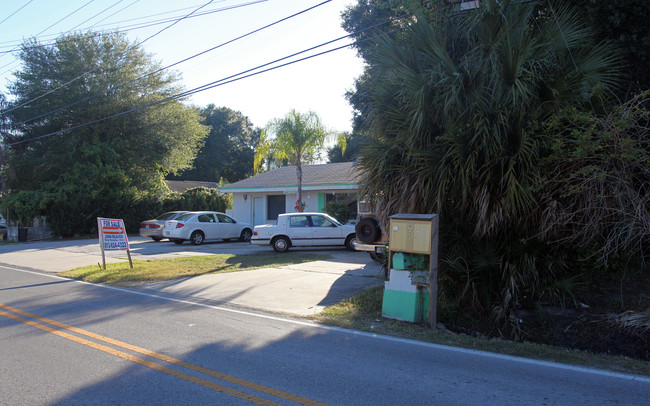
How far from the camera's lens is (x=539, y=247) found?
25.3 feet

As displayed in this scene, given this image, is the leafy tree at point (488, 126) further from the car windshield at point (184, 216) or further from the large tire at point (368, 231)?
the car windshield at point (184, 216)

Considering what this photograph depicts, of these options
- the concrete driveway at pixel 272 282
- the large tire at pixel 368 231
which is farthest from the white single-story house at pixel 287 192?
the large tire at pixel 368 231

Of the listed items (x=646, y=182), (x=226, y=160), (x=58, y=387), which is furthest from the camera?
(x=226, y=160)

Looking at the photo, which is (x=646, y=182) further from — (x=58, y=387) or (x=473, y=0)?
(x=58, y=387)

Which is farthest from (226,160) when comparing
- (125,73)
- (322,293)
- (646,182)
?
(646,182)

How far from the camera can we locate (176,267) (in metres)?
13.1

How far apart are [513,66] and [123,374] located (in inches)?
280

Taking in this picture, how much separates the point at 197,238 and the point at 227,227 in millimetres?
1632

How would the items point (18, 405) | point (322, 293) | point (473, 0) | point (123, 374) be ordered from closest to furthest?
point (18, 405)
point (123, 374)
point (473, 0)
point (322, 293)

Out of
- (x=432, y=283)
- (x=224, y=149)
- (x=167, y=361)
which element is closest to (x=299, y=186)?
(x=432, y=283)

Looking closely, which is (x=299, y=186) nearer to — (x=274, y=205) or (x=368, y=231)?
(x=274, y=205)

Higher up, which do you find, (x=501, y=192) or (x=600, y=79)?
(x=600, y=79)

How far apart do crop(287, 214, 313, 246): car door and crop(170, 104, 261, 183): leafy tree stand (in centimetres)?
3986

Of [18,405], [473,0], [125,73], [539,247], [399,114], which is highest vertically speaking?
[125,73]
